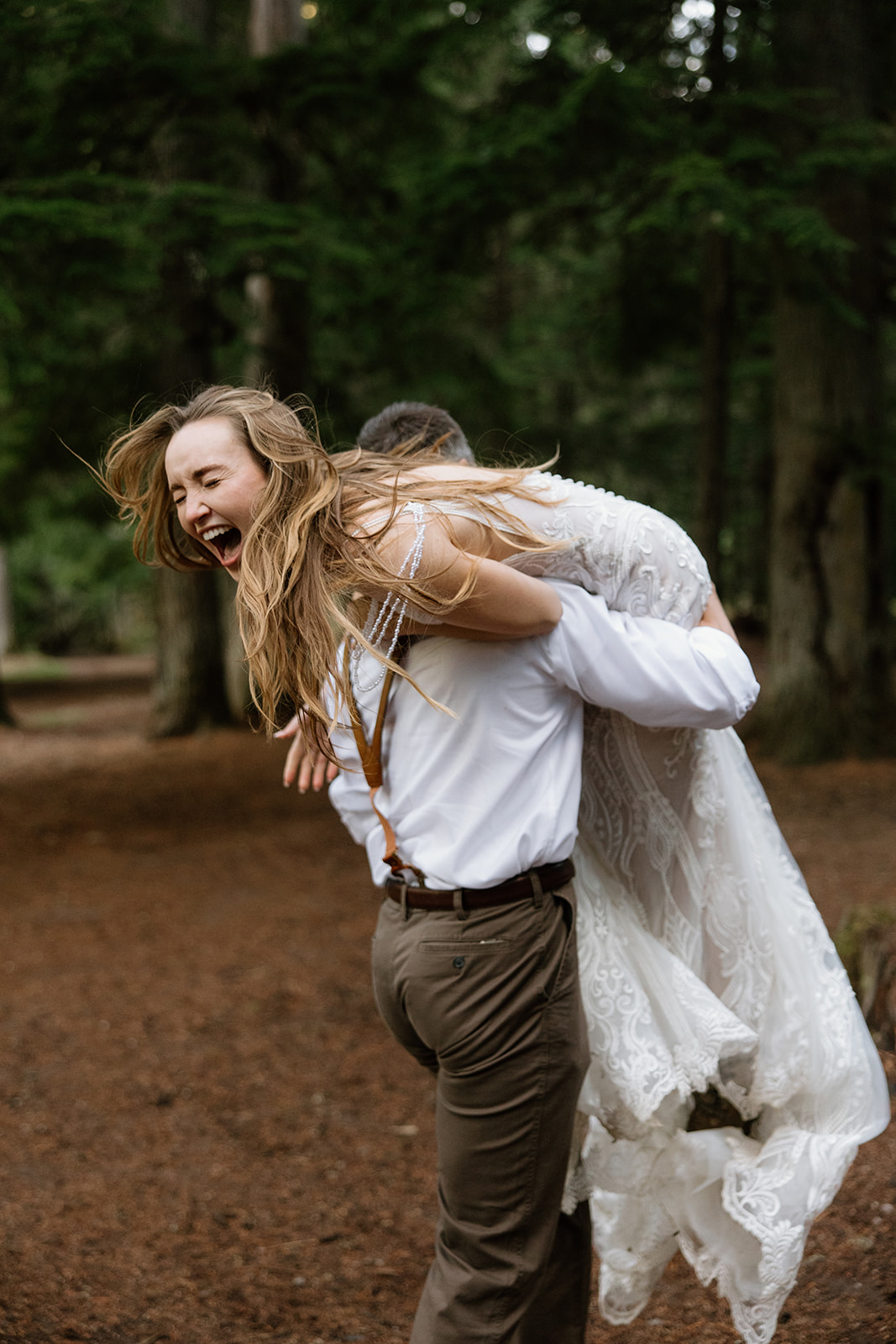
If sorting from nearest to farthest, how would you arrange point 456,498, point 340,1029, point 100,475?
point 456,498
point 100,475
point 340,1029

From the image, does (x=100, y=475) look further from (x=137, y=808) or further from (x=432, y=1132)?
(x=137, y=808)

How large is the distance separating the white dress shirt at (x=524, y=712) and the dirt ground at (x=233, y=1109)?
177cm

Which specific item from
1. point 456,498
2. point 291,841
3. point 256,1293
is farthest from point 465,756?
point 291,841

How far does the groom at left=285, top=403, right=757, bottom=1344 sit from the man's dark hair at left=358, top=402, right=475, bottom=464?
0.68 metres

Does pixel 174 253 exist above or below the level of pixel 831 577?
above

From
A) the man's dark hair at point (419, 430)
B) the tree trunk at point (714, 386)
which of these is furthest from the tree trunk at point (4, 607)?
the man's dark hair at point (419, 430)

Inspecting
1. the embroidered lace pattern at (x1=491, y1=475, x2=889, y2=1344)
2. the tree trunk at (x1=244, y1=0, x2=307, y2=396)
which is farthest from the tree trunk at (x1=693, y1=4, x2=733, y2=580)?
the embroidered lace pattern at (x1=491, y1=475, x2=889, y2=1344)

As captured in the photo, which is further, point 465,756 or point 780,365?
point 780,365

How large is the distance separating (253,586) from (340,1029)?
154 inches

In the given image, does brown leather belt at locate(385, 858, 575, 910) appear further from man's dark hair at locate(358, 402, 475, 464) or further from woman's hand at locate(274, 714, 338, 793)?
man's dark hair at locate(358, 402, 475, 464)

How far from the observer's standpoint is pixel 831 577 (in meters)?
10.1

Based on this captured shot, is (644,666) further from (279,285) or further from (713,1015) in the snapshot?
(279,285)

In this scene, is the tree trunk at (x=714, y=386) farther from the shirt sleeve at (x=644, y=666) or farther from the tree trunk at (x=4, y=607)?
the tree trunk at (x=4, y=607)

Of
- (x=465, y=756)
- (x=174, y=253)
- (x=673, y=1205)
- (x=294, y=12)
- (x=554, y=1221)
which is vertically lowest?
(x=673, y=1205)
